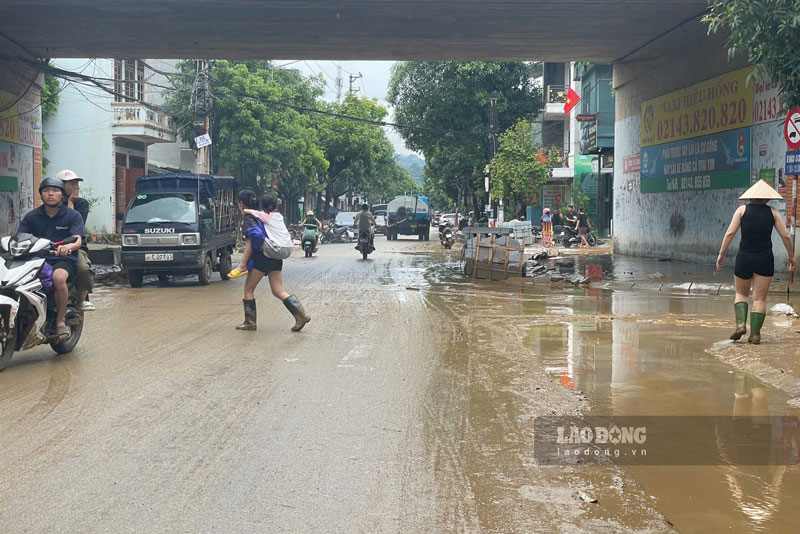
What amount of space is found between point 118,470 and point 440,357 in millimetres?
Answer: 4572

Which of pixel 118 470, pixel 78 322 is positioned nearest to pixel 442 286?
pixel 78 322

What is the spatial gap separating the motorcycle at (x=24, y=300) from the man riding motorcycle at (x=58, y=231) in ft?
0.39

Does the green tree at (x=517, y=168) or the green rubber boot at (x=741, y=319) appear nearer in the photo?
the green rubber boot at (x=741, y=319)

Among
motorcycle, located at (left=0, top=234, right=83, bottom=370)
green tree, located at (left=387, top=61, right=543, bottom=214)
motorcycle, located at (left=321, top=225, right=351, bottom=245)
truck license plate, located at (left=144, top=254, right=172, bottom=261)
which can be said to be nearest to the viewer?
motorcycle, located at (left=0, top=234, right=83, bottom=370)

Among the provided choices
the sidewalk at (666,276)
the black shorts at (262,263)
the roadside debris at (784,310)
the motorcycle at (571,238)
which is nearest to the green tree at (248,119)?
the motorcycle at (571,238)

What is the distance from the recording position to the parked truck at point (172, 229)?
1758cm

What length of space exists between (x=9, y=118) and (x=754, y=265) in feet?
65.6

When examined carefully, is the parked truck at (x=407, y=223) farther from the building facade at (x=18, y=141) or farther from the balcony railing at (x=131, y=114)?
the building facade at (x=18, y=141)

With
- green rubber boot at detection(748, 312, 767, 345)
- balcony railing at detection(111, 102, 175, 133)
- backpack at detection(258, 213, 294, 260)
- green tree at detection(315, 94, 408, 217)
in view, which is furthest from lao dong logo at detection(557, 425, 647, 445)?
green tree at detection(315, 94, 408, 217)

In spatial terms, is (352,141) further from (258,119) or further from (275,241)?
(275,241)

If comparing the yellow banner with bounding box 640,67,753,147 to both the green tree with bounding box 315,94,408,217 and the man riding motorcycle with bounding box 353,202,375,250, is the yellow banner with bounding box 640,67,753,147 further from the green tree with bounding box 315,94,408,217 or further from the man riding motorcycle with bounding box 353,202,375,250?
Result: the green tree with bounding box 315,94,408,217

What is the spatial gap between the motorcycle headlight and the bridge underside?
5008mm

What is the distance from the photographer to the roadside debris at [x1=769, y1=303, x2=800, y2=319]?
1193 cm

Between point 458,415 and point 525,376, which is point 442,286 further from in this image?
point 458,415
